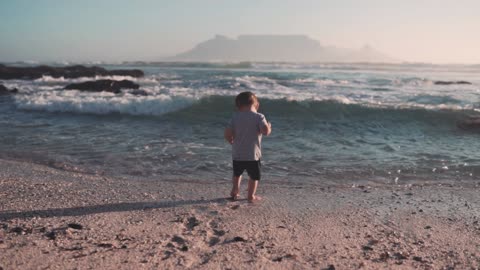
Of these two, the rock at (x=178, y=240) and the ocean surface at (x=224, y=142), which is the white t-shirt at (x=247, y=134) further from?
the rock at (x=178, y=240)

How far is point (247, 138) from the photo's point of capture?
4512 mm

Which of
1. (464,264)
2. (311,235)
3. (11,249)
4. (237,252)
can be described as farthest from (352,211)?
(11,249)

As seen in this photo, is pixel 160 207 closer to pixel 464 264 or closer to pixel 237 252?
pixel 237 252

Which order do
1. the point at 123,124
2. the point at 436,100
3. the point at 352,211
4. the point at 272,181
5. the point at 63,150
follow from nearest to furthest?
the point at 352,211 → the point at 272,181 → the point at 63,150 → the point at 123,124 → the point at 436,100

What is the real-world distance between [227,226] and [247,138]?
1.17 m

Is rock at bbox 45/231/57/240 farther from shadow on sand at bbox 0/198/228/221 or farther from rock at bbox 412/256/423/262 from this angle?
rock at bbox 412/256/423/262

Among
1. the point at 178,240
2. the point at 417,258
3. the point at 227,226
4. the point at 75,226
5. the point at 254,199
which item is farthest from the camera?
the point at 254,199

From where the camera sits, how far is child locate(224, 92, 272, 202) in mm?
4469

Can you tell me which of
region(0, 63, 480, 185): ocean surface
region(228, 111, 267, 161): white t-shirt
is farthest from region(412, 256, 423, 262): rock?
region(0, 63, 480, 185): ocean surface

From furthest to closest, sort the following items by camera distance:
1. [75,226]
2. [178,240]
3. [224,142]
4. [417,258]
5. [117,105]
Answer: [117,105], [224,142], [75,226], [178,240], [417,258]

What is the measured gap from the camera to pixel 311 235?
344 cm

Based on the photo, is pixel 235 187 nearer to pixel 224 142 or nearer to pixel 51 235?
pixel 51 235

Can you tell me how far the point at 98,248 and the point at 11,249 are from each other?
1.87 ft

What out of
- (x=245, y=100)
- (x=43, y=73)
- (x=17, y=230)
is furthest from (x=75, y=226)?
(x=43, y=73)
